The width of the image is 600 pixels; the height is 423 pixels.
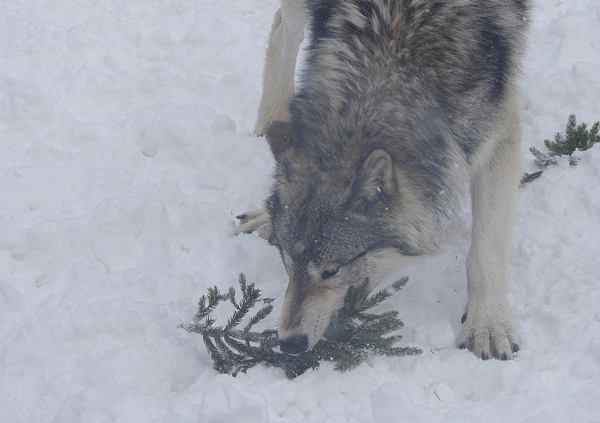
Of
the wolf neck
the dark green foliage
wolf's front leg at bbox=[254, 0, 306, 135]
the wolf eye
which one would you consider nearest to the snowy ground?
the dark green foliage

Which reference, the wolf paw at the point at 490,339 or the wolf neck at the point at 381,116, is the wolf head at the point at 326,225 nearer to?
the wolf neck at the point at 381,116

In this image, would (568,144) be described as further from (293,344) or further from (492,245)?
(293,344)

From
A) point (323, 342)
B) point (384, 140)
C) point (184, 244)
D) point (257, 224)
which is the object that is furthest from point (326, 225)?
point (184, 244)

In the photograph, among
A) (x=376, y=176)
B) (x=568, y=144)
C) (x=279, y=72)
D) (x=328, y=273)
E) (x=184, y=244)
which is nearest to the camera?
(x=376, y=176)

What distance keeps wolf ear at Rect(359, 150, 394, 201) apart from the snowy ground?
0.86 meters

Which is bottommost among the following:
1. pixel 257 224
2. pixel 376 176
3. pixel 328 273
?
pixel 257 224

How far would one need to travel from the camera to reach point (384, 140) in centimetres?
254

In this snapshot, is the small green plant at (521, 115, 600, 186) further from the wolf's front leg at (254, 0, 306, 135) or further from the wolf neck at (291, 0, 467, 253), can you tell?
the wolf's front leg at (254, 0, 306, 135)

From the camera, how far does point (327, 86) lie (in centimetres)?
269

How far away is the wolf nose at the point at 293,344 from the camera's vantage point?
2.56 meters

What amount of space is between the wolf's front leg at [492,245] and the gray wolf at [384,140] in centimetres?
1

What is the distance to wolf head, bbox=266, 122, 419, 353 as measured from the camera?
99.3 inches

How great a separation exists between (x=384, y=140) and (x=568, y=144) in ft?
6.71

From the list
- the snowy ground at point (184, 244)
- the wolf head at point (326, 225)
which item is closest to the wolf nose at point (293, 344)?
the wolf head at point (326, 225)
